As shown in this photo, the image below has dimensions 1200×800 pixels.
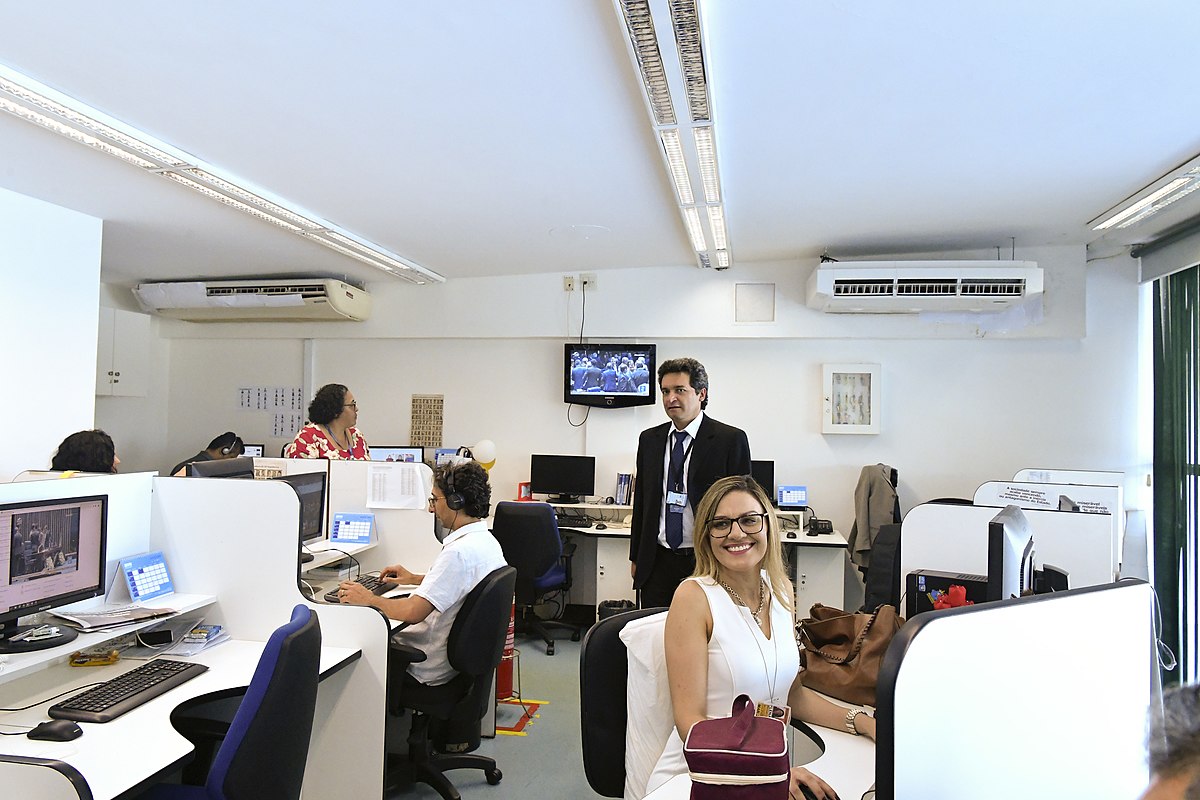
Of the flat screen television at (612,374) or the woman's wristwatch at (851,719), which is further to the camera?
the flat screen television at (612,374)

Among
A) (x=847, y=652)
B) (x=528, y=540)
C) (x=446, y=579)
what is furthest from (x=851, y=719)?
(x=528, y=540)

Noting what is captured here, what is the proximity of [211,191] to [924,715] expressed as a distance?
3.76 metres

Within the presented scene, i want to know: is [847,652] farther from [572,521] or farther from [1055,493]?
[572,521]

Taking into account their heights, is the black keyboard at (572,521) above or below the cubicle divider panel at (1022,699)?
below

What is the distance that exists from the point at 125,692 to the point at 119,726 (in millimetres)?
175

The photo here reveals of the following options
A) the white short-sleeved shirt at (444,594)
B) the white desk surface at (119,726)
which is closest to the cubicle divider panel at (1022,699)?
the white desk surface at (119,726)

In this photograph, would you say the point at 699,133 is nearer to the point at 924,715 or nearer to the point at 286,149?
the point at 286,149

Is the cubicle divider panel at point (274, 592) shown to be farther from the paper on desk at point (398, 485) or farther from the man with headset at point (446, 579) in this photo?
the paper on desk at point (398, 485)

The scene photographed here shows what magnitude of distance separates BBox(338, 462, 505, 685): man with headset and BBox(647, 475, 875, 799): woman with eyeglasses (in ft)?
3.79

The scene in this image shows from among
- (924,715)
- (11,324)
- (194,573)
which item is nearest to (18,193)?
(11,324)

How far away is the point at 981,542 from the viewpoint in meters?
2.66

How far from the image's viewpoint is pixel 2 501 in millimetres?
2035

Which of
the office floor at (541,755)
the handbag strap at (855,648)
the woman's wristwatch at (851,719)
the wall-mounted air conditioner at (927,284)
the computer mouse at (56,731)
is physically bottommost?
the office floor at (541,755)

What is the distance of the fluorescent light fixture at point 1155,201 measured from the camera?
3.30 metres
